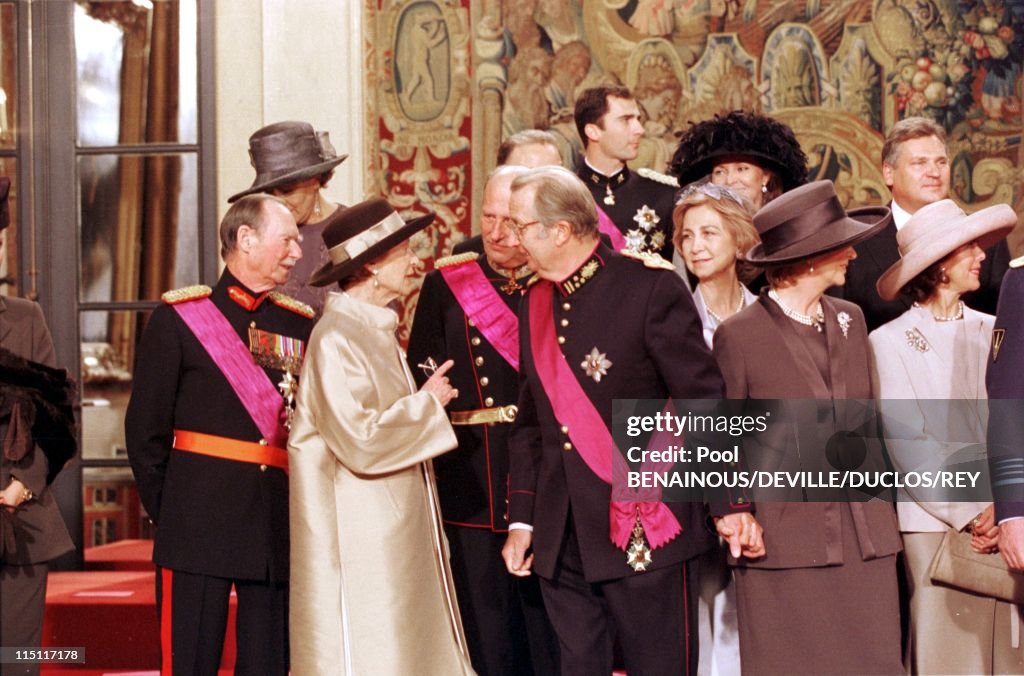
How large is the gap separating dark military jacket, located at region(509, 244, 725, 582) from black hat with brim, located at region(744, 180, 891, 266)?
32 centimetres

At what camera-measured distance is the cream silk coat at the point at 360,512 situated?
369 centimetres

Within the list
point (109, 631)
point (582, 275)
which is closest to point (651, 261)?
point (582, 275)

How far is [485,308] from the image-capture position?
4203mm

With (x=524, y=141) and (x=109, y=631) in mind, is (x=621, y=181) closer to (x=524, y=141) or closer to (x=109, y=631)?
(x=524, y=141)

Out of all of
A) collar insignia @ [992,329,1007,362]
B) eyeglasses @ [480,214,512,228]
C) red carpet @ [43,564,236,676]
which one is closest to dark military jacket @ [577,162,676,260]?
eyeglasses @ [480,214,512,228]

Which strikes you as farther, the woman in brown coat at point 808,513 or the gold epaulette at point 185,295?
the gold epaulette at point 185,295

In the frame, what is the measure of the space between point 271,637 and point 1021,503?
2.06m

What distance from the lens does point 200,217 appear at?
6.36 m

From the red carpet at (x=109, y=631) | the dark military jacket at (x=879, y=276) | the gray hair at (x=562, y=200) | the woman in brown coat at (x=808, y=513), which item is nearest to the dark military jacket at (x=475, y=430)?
the gray hair at (x=562, y=200)

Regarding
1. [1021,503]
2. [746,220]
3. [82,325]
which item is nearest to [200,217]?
[82,325]

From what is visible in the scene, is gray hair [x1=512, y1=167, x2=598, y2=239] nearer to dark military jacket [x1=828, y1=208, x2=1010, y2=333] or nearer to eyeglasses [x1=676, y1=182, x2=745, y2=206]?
eyeglasses [x1=676, y1=182, x2=745, y2=206]

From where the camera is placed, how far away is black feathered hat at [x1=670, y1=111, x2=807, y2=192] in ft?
14.7

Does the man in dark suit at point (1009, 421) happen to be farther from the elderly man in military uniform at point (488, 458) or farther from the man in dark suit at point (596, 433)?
the elderly man in military uniform at point (488, 458)

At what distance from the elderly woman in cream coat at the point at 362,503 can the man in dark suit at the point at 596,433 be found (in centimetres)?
29
